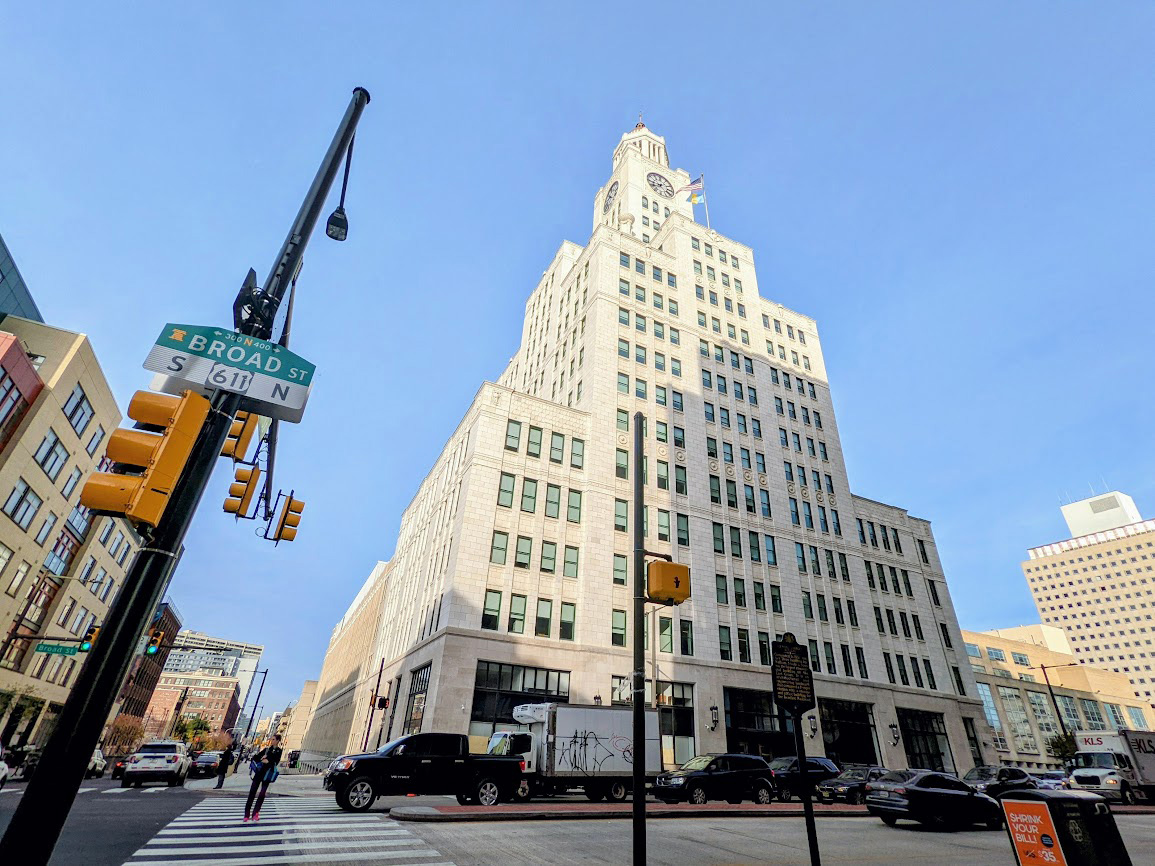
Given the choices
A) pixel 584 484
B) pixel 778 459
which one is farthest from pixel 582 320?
pixel 778 459

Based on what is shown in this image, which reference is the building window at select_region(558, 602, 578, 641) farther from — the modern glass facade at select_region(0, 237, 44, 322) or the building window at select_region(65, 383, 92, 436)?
the modern glass facade at select_region(0, 237, 44, 322)

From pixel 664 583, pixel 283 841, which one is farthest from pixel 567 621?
pixel 664 583

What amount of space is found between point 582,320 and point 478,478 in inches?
762

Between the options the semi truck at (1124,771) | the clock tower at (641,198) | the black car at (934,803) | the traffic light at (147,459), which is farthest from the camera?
the clock tower at (641,198)

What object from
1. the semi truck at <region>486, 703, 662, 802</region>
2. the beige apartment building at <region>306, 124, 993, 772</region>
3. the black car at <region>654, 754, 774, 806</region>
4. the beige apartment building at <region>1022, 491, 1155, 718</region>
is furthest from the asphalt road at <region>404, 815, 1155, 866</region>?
the beige apartment building at <region>1022, 491, 1155, 718</region>

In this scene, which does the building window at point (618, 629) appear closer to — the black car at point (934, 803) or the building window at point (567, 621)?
the building window at point (567, 621)

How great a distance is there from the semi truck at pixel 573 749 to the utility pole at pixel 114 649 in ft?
55.0

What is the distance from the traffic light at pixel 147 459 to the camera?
15.0ft

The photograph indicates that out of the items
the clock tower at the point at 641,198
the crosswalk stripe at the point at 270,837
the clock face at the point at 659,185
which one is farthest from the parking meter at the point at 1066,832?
the clock face at the point at 659,185

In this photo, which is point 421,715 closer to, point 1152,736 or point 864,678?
point 864,678

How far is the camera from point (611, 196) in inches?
2840

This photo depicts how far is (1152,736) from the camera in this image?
92.3 ft

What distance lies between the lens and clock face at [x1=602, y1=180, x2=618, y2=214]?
70.9 metres

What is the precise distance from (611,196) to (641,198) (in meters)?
6.78
